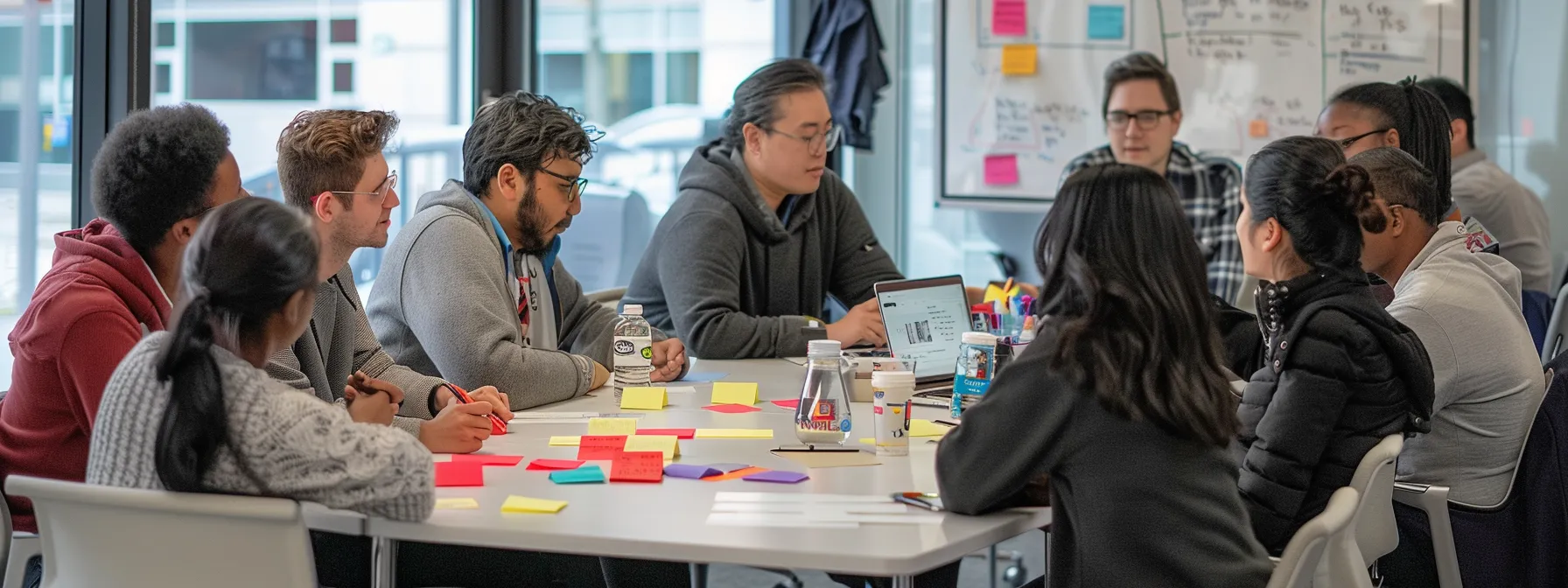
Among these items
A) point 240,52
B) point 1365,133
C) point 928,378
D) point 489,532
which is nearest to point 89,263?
point 489,532

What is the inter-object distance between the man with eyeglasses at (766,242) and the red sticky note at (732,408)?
61 centimetres

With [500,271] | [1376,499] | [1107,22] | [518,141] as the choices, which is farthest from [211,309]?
[1107,22]

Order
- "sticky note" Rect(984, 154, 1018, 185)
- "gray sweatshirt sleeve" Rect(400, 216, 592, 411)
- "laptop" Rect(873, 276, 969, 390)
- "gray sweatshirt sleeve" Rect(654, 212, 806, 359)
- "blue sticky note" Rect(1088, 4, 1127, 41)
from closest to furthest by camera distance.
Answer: "gray sweatshirt sleeve" Rect(400, 216, 592, 411) → "laptop" Rect(873, 276, 969, 390) → "gray sweatshirt sleeve" Rect(654, 212, 806, 359) → "blue sticky note" Rect(1088, 4, 1127, 41) → "sticky note" Rect(984, 154, 1018, 185)

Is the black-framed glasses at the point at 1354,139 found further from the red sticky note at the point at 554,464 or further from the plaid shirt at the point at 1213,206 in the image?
the red sticky note at the point at 554,464

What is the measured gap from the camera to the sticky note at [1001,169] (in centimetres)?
526

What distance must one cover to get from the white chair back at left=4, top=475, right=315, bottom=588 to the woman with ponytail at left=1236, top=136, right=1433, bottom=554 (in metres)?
1.33

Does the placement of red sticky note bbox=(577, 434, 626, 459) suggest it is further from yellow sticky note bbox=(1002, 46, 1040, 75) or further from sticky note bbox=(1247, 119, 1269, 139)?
sticky note bbox=(1247, 119, 1269, 139)

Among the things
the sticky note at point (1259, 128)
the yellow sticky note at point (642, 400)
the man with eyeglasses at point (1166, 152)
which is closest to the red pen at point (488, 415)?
the yellow sticky note at point (642, 400)

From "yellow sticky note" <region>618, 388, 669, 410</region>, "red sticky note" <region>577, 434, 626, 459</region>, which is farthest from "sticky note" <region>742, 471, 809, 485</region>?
"yellow sticky note" <region>618, 388, 669, 410</region>

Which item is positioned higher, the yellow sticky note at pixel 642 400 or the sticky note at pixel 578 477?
the yellow sticky note at pixel 642 400

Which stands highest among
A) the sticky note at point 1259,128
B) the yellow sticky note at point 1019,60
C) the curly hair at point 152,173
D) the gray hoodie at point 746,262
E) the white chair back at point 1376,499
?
the yellow sticky note at point 1019,60

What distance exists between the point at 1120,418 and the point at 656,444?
0.77 metres

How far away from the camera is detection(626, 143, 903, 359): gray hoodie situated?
314cm

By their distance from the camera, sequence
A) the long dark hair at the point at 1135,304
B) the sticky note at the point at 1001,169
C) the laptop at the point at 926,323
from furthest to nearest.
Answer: the sticky note at the point at 1001,169
the laptop at the point at 926,323
the long dark hair at the point at 1135,304
